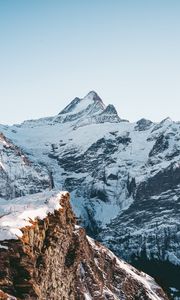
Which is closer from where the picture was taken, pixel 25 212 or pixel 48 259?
pixel 48 259

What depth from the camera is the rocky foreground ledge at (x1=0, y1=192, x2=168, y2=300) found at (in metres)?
60.3

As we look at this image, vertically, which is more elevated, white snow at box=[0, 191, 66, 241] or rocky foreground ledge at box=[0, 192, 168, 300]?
white snow at box=[0, 191, 66, 241]

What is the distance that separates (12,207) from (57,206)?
643cm

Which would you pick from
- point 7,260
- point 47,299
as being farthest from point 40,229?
point 7,260

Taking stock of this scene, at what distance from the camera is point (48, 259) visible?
7306 centimetres

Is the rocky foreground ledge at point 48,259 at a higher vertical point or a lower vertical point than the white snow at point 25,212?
lower

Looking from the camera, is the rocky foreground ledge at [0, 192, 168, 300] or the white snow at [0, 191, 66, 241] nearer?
the rocky foreground ledge at [0, 192, 168, 300]

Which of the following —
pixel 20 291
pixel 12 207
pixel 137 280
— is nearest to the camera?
pixel 20 291

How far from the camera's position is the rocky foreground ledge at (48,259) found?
60312mm

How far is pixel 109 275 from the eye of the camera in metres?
133

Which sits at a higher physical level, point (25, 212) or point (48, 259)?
point (25, 212)

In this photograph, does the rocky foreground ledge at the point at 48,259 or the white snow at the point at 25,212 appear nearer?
the rocky foreground ledge at the point at 48,259

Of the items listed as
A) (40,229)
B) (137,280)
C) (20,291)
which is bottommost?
(137,280)

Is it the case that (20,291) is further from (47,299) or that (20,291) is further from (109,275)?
(109,275)
